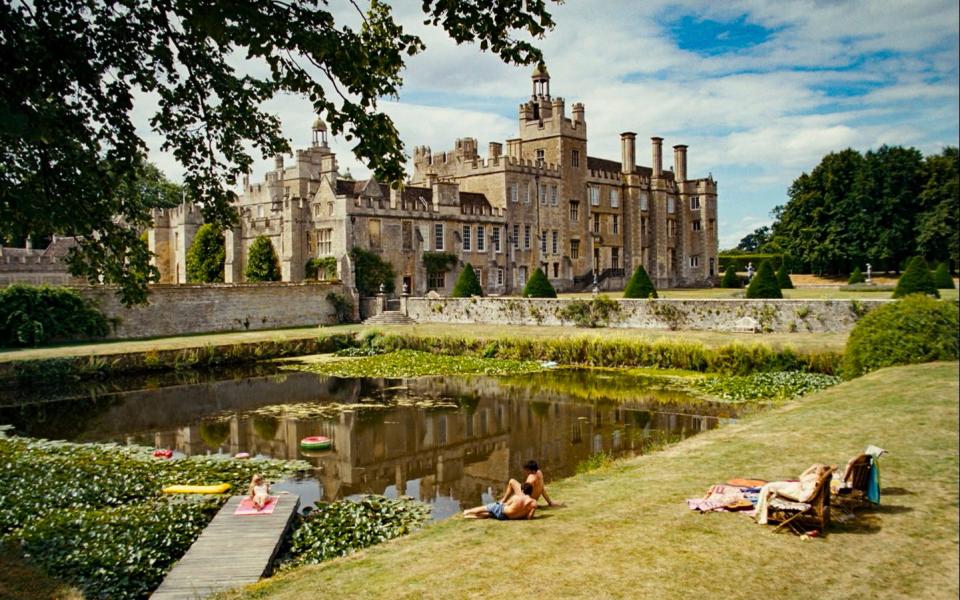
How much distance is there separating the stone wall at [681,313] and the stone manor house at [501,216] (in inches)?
214

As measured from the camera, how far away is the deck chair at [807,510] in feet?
22.0

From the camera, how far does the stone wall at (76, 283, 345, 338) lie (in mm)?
29141

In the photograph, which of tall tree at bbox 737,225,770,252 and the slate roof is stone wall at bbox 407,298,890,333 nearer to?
the slate roof

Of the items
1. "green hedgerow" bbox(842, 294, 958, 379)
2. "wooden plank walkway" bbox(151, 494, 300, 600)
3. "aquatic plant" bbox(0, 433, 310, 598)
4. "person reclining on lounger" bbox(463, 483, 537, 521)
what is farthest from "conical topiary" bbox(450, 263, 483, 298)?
"person reclining on lounger" bbox(463, 483, 537, 521)

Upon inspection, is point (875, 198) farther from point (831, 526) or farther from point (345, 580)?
point (345, 580)

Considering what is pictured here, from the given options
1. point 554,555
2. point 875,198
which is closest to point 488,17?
point 554,555

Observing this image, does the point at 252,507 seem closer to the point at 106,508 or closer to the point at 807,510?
the point at 106,508

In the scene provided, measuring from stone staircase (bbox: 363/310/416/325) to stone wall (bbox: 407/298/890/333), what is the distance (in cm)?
52

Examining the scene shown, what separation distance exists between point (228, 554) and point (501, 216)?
36421 millimetres

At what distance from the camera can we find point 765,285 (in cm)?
2841

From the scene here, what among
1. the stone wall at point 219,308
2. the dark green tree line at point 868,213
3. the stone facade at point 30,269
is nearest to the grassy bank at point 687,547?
the dark green tree line at point 868,213

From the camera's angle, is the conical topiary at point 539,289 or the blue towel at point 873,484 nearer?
the blue towel at point 873,484

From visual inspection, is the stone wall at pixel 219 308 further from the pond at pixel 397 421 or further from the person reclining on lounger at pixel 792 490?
the person reclining on lounger at pixel 792 490

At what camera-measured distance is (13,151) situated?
283 inches
